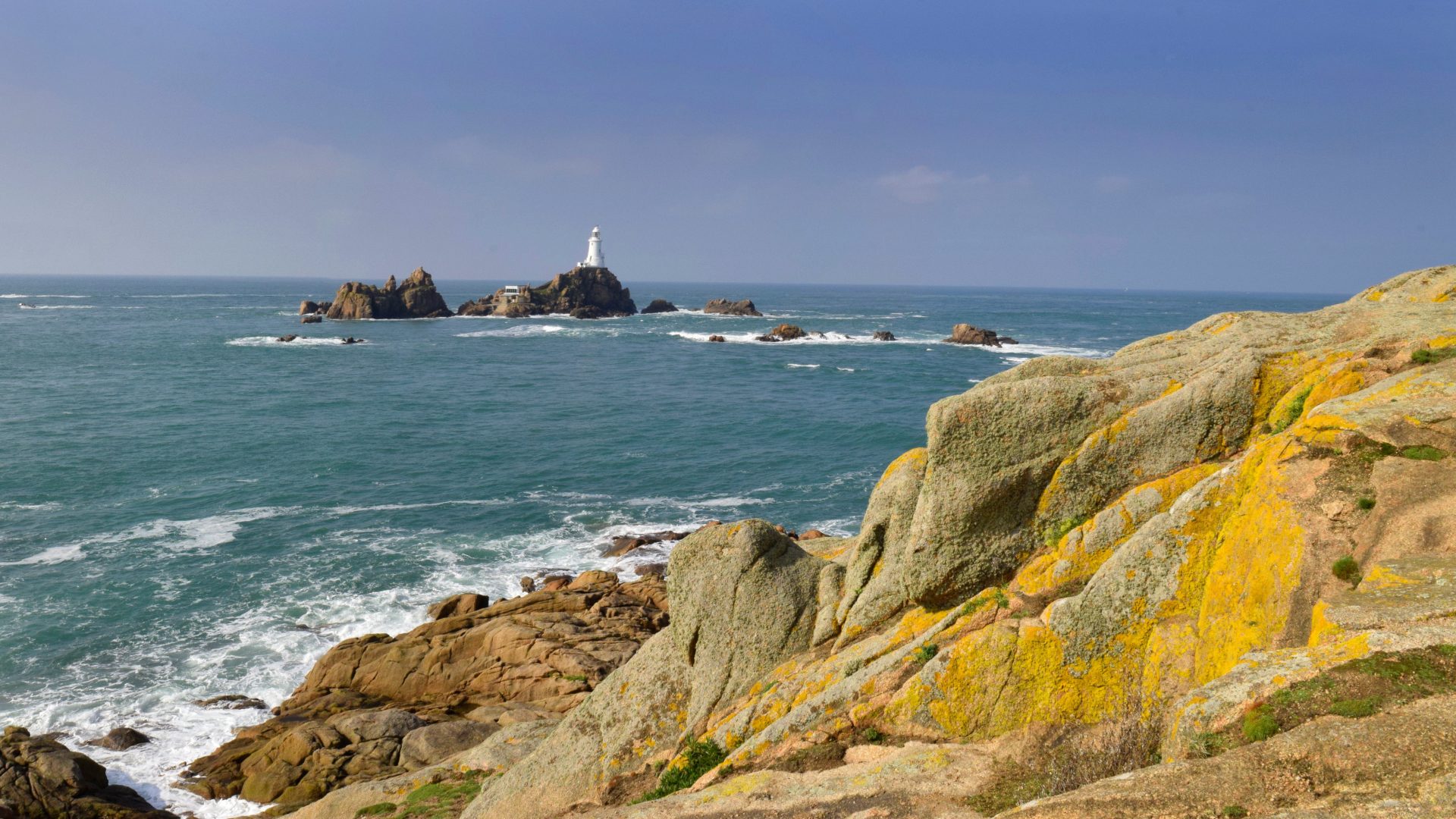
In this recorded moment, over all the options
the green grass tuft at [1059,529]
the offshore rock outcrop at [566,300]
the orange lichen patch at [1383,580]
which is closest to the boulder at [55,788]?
the green grass tuft at [1059,529]

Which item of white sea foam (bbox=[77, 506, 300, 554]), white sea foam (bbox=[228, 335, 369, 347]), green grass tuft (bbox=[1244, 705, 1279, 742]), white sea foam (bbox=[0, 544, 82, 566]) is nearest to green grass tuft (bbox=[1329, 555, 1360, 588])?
green grass tuft (bbox=[1244, 705, 1279, 742])

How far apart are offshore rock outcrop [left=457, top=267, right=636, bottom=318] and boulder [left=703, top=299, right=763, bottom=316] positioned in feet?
61.0

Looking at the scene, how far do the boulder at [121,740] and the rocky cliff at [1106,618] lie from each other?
963cm

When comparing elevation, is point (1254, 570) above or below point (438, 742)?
above

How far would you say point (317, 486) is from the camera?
1731 inches

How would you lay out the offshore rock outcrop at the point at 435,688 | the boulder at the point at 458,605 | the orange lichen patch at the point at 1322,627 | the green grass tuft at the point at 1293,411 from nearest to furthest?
the orange lichen patch at the point at 1322,627, the green grass tuft at the point at 1293,411, the offshore rock outcrop at the point at 435,688, the boulder at the point at 458,605

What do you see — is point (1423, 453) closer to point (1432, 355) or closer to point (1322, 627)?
point (1322, 627)

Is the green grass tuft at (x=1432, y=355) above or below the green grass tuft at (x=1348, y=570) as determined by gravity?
above

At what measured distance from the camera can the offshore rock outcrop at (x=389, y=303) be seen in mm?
153750

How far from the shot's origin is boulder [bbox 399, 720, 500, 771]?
20.3 m

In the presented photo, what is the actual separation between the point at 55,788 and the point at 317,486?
2597 cm

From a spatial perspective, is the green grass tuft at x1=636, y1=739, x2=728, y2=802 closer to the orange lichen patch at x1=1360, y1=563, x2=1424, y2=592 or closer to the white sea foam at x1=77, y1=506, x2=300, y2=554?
the orange lichen patch at x1=1360, y1=563, x2=1424, y2=592

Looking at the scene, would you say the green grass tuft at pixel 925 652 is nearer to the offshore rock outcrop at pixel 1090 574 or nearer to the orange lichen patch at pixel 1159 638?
the offshore rock outcrop at pixel 1090 574

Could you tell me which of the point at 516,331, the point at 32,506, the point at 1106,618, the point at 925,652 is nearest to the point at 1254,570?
the point at 1106,618
